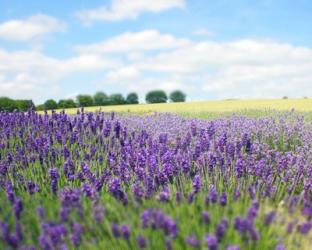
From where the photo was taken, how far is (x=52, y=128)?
→ 658 cm

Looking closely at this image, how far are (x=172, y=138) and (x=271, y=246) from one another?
160 inches

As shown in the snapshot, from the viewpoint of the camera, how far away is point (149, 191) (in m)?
3.58

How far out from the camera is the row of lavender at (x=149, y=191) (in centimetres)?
244

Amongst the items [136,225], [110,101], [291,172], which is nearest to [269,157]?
[291,172]

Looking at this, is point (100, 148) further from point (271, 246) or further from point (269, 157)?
point (271, 246)

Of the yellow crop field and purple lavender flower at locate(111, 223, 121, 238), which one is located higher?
the yellow crop field

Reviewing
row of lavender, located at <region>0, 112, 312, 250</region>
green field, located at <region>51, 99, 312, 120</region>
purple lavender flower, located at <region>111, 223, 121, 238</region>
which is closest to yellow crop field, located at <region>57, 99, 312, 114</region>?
green field, located at <region>51, 99, 312, 120</region>

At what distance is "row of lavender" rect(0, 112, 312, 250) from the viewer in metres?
2.44

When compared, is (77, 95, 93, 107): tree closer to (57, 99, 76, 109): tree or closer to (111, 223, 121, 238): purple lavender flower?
(57, 99, 76, 109): tree

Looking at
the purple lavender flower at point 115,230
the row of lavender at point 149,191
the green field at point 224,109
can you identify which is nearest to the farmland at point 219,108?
the green field at point 224,109

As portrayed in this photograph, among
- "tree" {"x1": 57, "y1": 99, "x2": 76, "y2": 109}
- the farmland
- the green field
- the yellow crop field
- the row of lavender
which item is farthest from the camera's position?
"tree" {"x1": 57, "y1": 99, "x2": 76, "y2": 109}

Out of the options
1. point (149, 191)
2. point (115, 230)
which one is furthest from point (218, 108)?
point (115, 230)

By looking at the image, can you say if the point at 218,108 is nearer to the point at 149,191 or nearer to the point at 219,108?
the point at 219,108

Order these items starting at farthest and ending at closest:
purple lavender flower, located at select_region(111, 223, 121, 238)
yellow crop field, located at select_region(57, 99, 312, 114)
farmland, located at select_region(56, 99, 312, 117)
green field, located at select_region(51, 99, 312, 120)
A: yellow crop field, located at select_region(57, 99, 312, 114), farmland, located at select_region(56, 99, 312, 117), green field, located at select_region(51, 99, 312, 120), purple lavender flower, located at select_region(111, 223, 121, 238)
